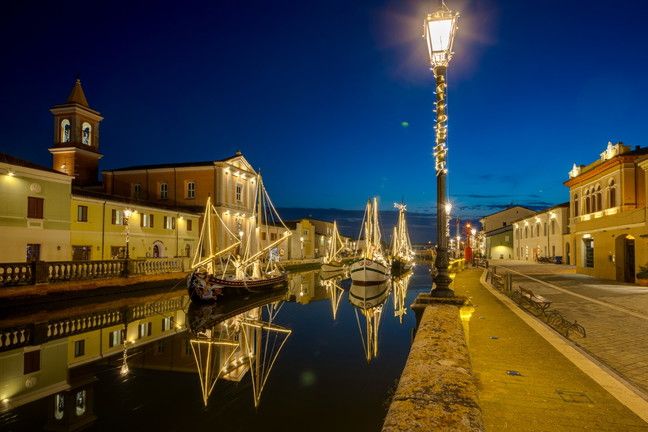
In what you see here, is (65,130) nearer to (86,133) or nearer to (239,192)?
(86,133)

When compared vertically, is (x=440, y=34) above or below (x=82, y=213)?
above

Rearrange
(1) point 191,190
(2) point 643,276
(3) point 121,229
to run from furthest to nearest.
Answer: (1) point 191,190, (3) point 121,229, (2) point 643,276

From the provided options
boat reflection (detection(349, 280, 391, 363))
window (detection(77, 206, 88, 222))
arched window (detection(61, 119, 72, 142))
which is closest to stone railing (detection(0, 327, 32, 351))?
boat reflection (detection(349, 280, 391, 363))

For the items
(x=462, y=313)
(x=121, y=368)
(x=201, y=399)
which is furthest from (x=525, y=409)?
(x=121, y=368)

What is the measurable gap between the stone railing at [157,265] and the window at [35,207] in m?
6.66

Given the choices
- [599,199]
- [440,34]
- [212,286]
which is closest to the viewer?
[440,34]

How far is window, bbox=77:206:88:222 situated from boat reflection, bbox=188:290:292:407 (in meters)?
13.5

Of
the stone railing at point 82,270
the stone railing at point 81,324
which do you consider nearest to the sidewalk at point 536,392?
the stone railing at point 81,324

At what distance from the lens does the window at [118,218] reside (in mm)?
36719

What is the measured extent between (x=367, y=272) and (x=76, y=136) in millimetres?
38198

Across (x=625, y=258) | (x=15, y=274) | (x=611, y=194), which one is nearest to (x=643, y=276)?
(x=625, y=258)

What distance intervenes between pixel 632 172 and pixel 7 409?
119ft

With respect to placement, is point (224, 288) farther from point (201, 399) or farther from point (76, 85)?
point (76, 85)

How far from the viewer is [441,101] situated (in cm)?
977
